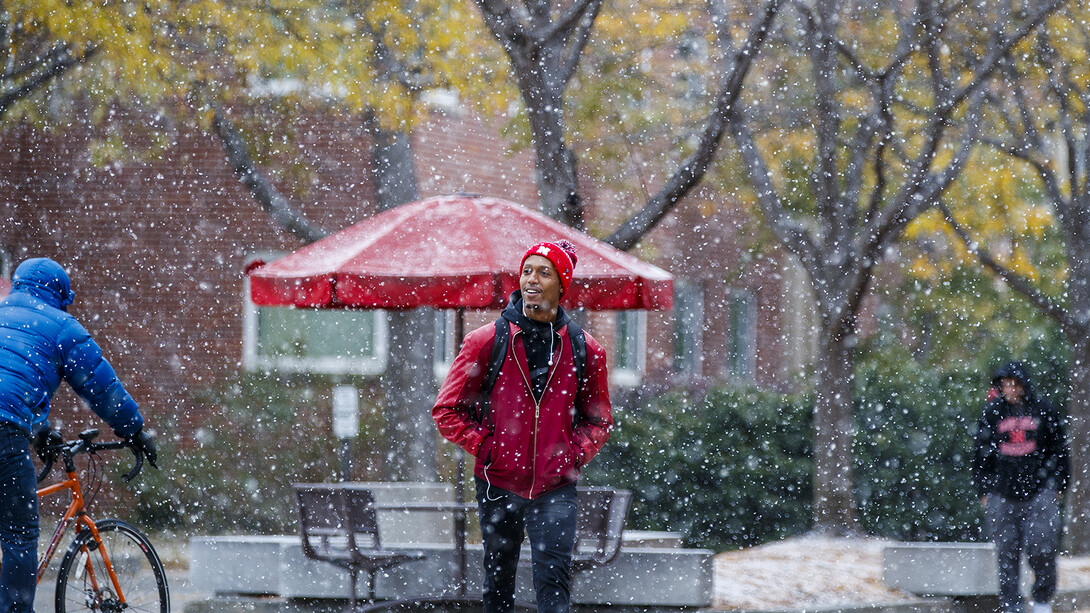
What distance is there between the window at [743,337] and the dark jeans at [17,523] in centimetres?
1792

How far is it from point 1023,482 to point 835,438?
365 centimetres

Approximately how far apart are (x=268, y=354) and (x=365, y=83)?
4.68 meters

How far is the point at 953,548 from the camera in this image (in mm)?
9258

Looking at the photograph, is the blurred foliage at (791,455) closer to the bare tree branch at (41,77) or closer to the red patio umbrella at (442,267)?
the bare tree branch at (41,77)

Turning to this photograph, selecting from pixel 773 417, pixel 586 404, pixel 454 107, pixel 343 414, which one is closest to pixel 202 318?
pixel 454 107

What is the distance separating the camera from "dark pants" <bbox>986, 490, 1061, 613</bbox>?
28.7 ft

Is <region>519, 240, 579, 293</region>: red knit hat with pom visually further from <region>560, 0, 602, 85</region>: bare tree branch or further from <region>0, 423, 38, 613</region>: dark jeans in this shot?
<region>560, 0, 602, 85</region>: bare tree branch

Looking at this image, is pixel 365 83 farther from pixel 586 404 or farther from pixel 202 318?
pixel 586 404

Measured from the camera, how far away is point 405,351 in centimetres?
1300

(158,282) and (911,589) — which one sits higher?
(158,282)

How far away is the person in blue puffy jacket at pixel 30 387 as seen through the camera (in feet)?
19.6

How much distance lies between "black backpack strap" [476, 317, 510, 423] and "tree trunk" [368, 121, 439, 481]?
7181mm

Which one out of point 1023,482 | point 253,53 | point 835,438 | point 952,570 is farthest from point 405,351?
point 1023,482

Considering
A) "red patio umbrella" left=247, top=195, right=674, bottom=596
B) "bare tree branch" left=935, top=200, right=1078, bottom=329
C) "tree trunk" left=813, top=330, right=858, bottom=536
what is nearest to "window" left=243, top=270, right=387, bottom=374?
"tree trunk" left=813, top=330, right=858, bottom=536
